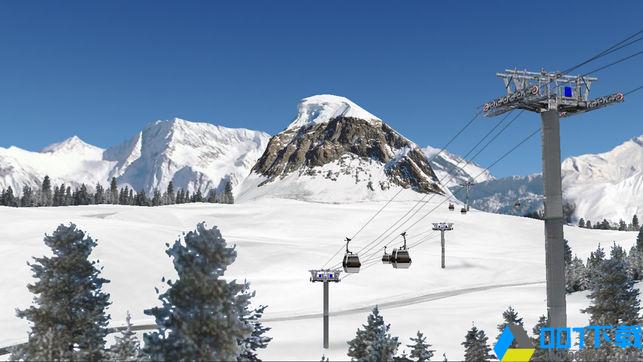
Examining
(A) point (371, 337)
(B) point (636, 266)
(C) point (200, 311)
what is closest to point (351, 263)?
(A) point (371, 337)

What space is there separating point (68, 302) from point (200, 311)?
860 centimetres

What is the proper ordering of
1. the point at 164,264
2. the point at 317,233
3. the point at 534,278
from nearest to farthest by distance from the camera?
the point at 164,264
the point at 534,278
the point at 317,233

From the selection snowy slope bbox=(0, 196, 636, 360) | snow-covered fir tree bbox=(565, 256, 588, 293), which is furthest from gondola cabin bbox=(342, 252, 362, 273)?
snow-covered fir tree bbox=(565, 256, 588, 293)

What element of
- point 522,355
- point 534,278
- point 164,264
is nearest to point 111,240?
point 164,264

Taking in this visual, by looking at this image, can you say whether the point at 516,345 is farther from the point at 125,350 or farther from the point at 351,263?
the point at 125,350

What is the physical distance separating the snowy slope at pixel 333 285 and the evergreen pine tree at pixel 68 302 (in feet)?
53.3

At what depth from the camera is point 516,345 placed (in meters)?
31.7

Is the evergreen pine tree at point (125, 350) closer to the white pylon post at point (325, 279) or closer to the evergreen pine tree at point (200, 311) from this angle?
the evergreen pine tree at point (200, 311)

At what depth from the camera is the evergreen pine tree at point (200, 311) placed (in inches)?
859

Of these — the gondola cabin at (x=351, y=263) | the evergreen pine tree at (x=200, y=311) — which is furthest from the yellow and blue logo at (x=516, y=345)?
the evergreen pine tree at (x=200, y=311)

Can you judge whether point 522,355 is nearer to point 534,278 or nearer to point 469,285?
point 469,285

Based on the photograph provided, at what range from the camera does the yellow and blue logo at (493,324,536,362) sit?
3103 centimetres

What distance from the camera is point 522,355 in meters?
31.0

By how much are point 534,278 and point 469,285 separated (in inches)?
545
